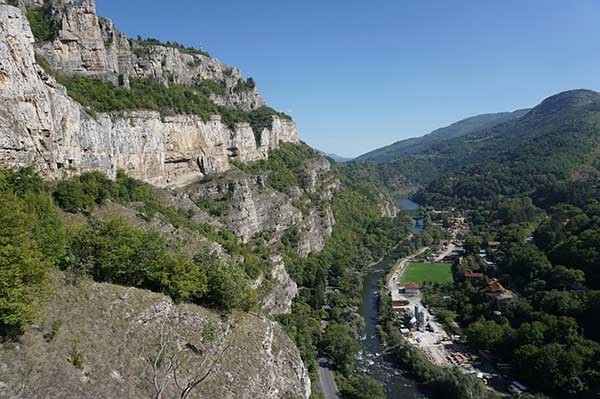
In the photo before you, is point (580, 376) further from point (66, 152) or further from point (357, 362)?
point (66, 152)

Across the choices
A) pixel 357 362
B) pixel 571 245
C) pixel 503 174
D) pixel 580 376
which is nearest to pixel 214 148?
pixel 357 362

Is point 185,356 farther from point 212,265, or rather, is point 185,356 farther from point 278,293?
point 278,293

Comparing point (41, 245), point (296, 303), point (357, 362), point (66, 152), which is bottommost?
point (357, 362)

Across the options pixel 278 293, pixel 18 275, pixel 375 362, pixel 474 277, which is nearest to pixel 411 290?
pixel 474 277

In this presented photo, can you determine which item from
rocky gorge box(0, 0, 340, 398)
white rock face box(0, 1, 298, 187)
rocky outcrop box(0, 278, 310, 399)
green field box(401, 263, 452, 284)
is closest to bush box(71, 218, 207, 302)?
rocky outcrop box(0, 278, 310, 399)

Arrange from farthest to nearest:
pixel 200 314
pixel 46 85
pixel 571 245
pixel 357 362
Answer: pixel 571 245, pixel 357 362, pixel 46 85, pixel 200 314

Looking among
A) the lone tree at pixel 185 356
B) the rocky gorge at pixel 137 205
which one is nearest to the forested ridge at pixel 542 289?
the rocky gorge at pixel 137 205
